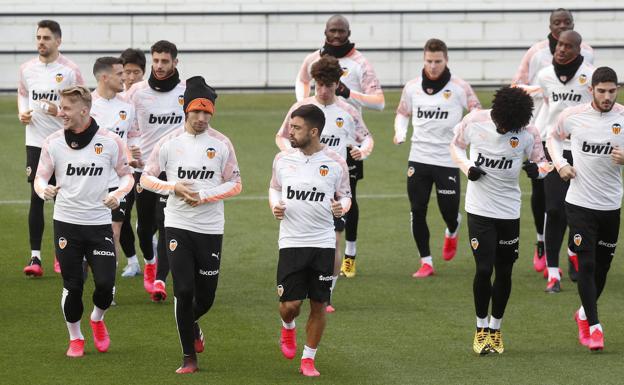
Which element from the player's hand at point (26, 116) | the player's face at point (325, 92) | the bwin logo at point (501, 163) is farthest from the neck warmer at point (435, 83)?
the player's hand at point (26, 116)

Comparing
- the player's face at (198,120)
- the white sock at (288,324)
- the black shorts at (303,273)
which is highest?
the player's face at (198,120)

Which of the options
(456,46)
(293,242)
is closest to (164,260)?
(293,242)

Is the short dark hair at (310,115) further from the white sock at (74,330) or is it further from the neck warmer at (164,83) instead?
the neck warmer at (164,83)

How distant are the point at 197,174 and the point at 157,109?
295 cm

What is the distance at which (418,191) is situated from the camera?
47.1 feet

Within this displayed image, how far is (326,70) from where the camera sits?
12117mm

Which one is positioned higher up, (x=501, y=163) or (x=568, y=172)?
(x=501, y=163)

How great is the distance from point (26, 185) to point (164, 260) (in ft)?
25.7

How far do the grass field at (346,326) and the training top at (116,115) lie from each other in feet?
5.16

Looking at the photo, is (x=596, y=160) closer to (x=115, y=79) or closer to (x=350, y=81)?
(x=350, y=81)

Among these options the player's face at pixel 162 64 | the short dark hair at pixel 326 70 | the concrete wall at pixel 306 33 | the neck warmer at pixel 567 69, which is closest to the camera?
the short dark hair at pixel 326 70

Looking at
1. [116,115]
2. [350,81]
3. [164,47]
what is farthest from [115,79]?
[350,81]

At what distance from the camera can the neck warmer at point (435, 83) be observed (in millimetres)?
14219

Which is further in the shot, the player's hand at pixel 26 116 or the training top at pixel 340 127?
the player's hand at pixel 26 116
